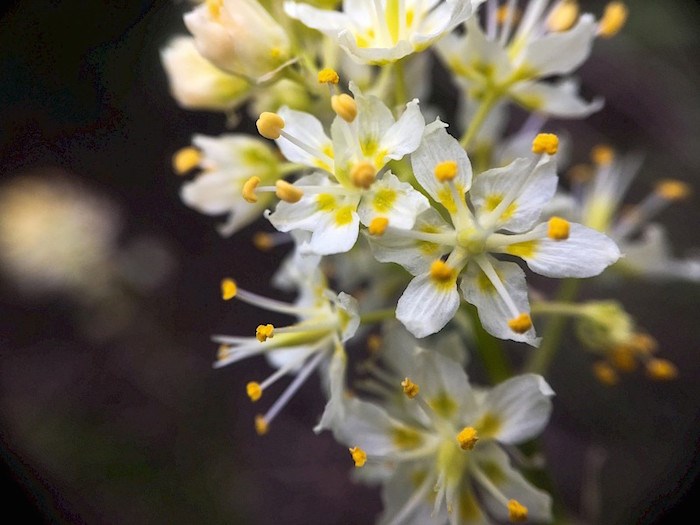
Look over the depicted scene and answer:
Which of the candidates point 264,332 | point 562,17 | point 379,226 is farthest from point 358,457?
point 562,17

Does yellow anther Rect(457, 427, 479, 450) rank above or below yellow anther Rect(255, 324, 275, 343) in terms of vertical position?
below

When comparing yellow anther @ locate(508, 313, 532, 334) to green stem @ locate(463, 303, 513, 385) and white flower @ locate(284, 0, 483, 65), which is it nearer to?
green stem @ locate(463, 303, 513, 385)

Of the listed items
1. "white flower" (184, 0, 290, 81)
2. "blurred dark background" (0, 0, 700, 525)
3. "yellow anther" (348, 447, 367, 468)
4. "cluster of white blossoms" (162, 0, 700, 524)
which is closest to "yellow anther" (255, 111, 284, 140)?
"cluster of white blossoms" (162, 0, 700, 524)

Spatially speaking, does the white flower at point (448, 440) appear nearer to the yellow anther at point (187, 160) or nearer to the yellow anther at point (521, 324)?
the yellow anther at point (521, 324)

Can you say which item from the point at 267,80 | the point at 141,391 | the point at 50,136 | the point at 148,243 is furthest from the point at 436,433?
the point at 50,136

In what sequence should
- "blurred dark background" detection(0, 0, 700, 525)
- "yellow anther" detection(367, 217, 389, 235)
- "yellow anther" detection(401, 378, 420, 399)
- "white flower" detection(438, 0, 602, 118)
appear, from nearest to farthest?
"yellow anther" detection(367, 217, 389, 235), "yellow anther" detection(401, 378, 420, 399), "white flower" detection(438, 0, 602, 118), "blurred dark background" detection(0, 0, 700, 525)

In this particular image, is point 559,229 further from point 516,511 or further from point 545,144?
point 516,511

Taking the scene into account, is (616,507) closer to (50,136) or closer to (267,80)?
(267,80)
